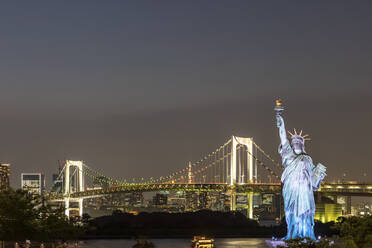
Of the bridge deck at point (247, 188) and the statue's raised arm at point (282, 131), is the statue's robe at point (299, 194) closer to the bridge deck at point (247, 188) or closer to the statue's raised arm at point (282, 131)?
the statue's raised arm at point (282, 131)

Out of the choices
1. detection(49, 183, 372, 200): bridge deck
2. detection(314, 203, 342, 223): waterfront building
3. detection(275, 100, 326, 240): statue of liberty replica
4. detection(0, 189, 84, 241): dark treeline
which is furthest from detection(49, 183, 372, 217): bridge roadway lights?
detection(0, 189, 84, 241): dark treeline

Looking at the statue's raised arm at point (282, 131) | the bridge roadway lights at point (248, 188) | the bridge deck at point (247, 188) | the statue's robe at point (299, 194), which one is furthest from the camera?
the bridge roadway lights at point (248, 188)

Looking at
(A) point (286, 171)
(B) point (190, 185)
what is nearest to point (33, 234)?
(A) point (286, 171)

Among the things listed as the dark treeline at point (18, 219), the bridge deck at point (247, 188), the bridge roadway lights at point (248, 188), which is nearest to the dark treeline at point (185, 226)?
the bridge roadway lights at point (248, 188)

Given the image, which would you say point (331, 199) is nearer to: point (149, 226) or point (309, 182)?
point (149, 226)

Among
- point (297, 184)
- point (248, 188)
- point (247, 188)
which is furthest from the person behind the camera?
point (247, 188)

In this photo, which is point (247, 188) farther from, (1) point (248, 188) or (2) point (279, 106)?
(2) point (279, 106)

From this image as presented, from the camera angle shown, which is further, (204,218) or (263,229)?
(204,218)

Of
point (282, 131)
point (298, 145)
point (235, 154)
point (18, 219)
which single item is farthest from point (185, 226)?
point (18, 219)
